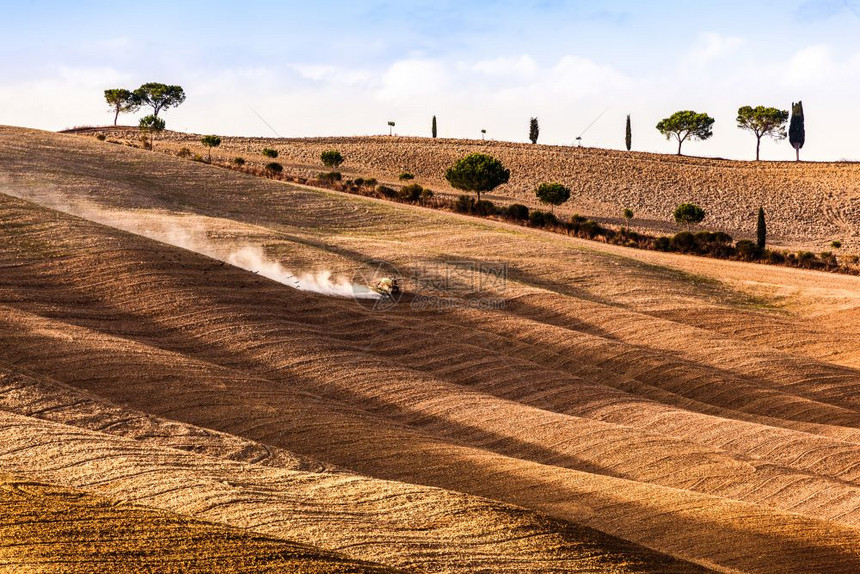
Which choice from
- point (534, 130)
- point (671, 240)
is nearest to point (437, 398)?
point (671, 240)

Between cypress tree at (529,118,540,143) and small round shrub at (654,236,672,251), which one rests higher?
cypress tree at (529,118,540,143)

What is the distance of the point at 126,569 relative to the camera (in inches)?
486

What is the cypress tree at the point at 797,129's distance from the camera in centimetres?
12181

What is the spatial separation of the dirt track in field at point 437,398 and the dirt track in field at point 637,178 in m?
38.8

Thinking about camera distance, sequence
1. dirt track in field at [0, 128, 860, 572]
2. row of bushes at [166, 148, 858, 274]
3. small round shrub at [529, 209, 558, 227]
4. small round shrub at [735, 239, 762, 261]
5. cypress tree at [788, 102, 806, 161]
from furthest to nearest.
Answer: cypress tree at [788, 102, 806, 161]
small round shrub at [529, 209, 558, 227]
row of bushes at [166, 148, 858, 274]
small round shrub at [735, 239, 762, 261]
dirt track in field at [0, 128, 860, 572]

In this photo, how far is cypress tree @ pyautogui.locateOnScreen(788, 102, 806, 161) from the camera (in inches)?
4796

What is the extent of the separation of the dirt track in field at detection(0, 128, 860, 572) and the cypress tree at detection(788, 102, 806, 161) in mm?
76983

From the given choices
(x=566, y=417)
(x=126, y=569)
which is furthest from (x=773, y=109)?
(x=126, y=569)

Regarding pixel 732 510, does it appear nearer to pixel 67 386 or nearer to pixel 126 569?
pixel 126 569

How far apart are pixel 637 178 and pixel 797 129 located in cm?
2840

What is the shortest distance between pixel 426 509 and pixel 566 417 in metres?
11.5

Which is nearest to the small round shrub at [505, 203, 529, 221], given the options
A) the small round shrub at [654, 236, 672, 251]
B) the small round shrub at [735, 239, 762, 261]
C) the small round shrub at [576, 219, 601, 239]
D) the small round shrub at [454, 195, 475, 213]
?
the small round shrub at [454, 195, 475, 213]

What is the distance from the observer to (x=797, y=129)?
121938 mm

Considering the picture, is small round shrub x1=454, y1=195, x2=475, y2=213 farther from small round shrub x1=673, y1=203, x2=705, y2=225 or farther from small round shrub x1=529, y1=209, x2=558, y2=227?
small round shrub x1=673, y1=203, x2=705, y2=225
